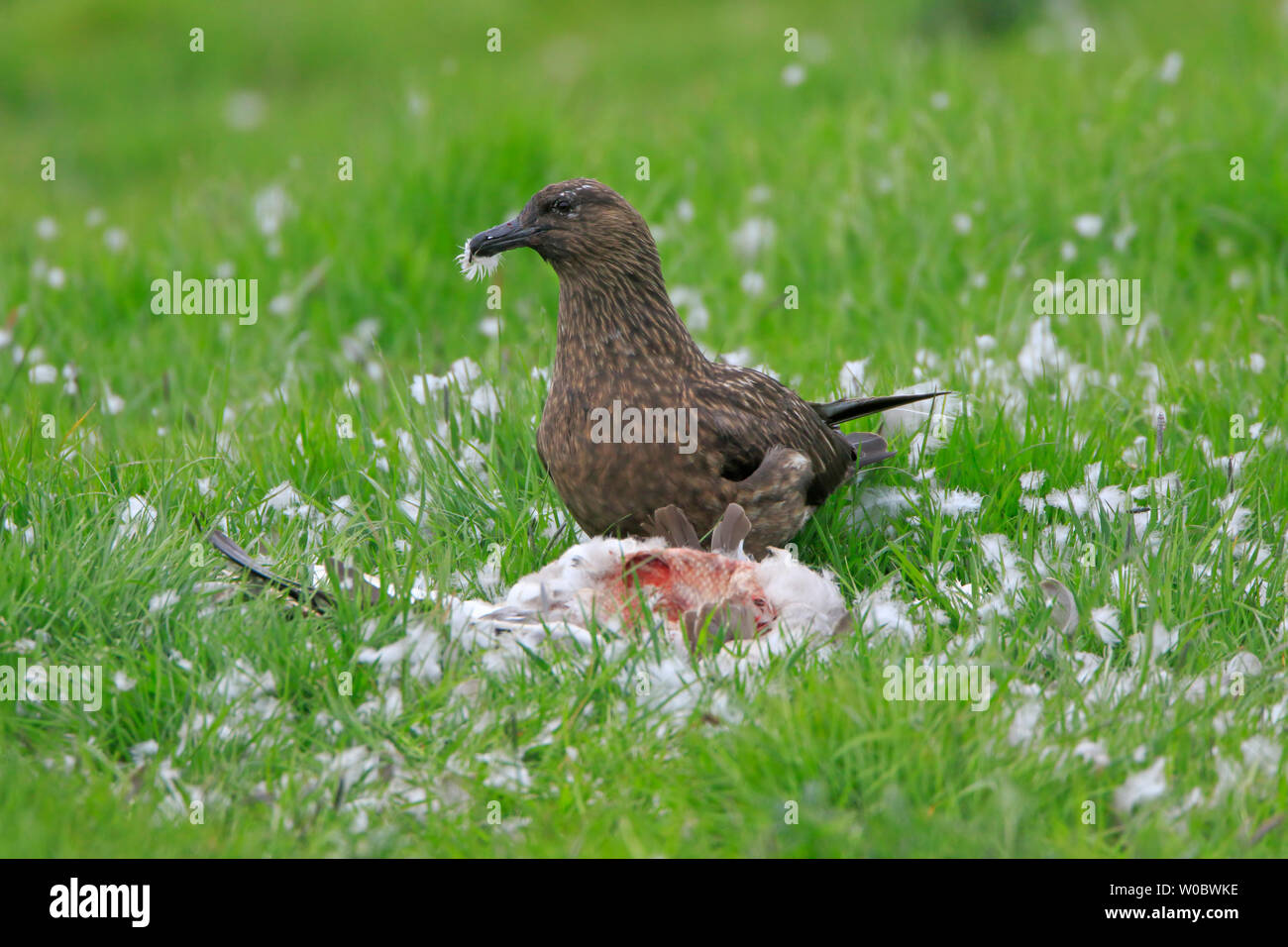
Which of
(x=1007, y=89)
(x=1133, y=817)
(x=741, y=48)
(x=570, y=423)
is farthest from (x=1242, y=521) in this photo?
(x=741, y=48)

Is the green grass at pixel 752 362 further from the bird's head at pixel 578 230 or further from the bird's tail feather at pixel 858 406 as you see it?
the bird's head at pixel 578 230

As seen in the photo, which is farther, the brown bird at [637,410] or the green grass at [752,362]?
the brown bird at [637,410]

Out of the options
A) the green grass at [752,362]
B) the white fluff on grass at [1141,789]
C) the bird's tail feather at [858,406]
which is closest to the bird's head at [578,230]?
the green grass at [752,362]

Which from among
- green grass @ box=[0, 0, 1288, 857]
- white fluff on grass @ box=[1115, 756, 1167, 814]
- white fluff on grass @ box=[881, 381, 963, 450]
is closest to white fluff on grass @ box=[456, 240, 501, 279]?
green grass @ box=[0, 0, 1288, 857]

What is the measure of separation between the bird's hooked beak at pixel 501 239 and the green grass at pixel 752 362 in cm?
55

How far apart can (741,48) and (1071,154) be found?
6510 mm

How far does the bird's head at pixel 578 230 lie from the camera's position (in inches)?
160

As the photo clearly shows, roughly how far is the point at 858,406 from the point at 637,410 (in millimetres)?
941

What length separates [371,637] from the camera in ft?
11.4

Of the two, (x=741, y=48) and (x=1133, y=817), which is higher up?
(x=741, y=48)

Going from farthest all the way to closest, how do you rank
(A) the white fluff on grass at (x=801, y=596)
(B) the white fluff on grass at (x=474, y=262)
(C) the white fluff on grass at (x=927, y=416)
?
(C) the white fluff on grass at (x=927, y=416), (B) the white fluff on grass at (x=474, y=262), (A) the white fluff on grass at (x=801, y=596)

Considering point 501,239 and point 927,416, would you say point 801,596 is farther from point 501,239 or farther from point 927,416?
point 501,239

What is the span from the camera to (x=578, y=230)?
4070 mm

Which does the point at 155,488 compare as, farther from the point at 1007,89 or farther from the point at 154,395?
the point at 1007,89
